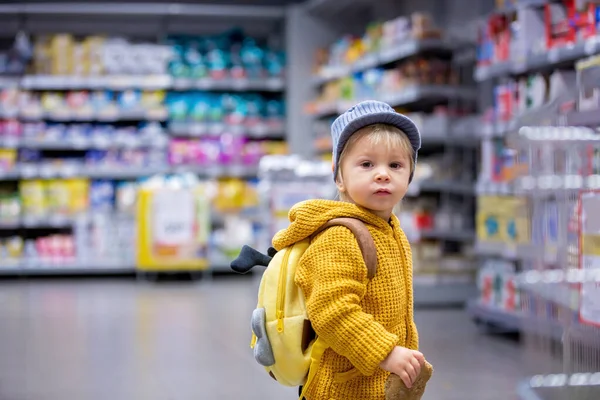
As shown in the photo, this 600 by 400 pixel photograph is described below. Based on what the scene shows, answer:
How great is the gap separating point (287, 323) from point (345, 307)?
165 mm

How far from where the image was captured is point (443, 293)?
21.5ft

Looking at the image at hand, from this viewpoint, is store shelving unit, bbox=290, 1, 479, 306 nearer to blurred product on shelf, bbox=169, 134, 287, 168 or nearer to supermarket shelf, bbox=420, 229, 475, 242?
supermarket shelf, bbox=420, 229, 475, 242

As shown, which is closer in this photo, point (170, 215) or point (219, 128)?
point (170, 215)

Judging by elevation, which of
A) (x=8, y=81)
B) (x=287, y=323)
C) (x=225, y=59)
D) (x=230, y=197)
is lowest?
(x=230, y=197)

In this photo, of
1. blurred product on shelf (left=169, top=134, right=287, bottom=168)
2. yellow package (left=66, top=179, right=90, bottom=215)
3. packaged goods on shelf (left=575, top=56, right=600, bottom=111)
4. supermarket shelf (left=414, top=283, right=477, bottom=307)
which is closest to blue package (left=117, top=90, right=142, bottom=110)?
blurred product on shelf (left=169, top=134, right=287, bottom=168)

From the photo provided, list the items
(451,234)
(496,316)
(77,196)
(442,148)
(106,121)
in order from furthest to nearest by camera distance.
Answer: (106,121)
(77,196)
(442,148)
(451,234)
(496,316)

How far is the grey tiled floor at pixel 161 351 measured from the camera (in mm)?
3768

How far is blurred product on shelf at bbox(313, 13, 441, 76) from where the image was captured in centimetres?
660

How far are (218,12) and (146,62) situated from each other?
0.98m

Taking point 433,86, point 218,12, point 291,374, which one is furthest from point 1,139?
point 291,374

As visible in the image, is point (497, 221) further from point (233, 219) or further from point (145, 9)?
point (145, 9)

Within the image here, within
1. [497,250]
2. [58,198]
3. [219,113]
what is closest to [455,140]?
[497,250]

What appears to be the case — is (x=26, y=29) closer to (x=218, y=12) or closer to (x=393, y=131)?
(x=218, y=12)

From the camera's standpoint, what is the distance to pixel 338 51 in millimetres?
8469
